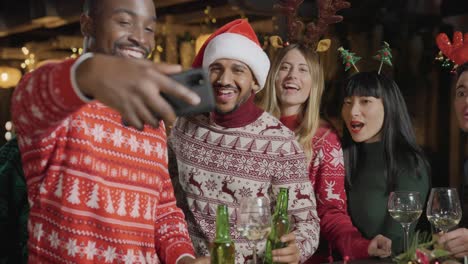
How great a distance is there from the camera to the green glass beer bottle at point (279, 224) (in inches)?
84.0

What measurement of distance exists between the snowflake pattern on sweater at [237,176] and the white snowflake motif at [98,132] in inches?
30.1

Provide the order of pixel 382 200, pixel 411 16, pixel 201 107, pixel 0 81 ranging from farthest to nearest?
pixel 0 81
pixel 411 16
pixel 382 200
pixel 201 107

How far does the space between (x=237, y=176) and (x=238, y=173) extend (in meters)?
0.01

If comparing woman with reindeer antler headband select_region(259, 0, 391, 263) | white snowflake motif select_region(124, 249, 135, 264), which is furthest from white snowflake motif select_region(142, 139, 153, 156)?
woman with reindeer antler headband select_region(259, 0, 391, 263)

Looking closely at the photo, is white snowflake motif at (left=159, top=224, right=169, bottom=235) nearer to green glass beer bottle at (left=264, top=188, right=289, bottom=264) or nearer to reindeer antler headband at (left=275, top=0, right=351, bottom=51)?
green glass beer bottle at (left=264, top=188, right=289, bottom=264)

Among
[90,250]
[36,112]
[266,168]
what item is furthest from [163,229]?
[36,112]

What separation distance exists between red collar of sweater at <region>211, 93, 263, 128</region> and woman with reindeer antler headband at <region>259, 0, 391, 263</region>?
19.1 inches

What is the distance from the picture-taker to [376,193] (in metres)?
2.86

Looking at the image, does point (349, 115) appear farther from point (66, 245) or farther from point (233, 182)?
point (66, 245)

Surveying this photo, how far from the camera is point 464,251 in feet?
7.29

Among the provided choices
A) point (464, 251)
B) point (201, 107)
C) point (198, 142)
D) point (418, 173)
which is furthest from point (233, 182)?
point (201, 107)

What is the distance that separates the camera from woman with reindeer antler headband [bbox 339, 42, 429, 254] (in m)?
2.85

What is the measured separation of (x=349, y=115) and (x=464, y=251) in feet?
3.00

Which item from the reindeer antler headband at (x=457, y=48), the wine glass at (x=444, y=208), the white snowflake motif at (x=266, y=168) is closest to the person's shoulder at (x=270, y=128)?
the white snowflake motif at (x=266, y=168)
